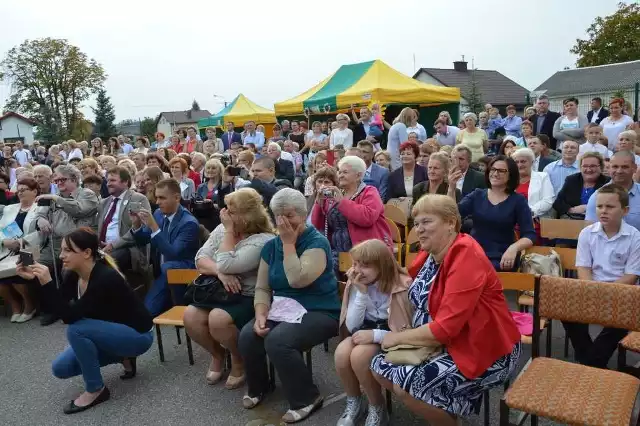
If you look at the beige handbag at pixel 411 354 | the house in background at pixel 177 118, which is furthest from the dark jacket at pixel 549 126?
the house in background at pixel 177 118

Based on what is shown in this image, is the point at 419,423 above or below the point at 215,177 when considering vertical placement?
below

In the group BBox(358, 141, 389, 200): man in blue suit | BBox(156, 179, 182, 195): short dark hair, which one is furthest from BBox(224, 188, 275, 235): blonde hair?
BBox(358, 141, 389, 200): man in blue suit

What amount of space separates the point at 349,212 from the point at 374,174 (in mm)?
2588

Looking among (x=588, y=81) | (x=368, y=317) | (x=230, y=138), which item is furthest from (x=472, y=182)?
(x=588, y=81)

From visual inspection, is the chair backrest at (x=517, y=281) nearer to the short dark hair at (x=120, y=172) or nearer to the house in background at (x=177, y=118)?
the short dark hair at (x=120, y=172)

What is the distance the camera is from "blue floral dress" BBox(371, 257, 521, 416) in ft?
8.56

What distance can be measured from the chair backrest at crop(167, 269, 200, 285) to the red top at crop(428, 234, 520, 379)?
2.26 meters

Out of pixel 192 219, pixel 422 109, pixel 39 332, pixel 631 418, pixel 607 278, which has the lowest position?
pixel 39 332

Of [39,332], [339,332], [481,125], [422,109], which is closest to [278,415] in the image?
[339,332]

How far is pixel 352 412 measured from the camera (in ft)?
10.3

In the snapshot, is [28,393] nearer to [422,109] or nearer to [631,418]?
[631,418]

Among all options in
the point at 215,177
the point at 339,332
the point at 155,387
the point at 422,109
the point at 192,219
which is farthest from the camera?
the point at 422,109

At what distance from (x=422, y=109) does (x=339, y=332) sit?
12275 mm

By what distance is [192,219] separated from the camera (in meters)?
4.88
